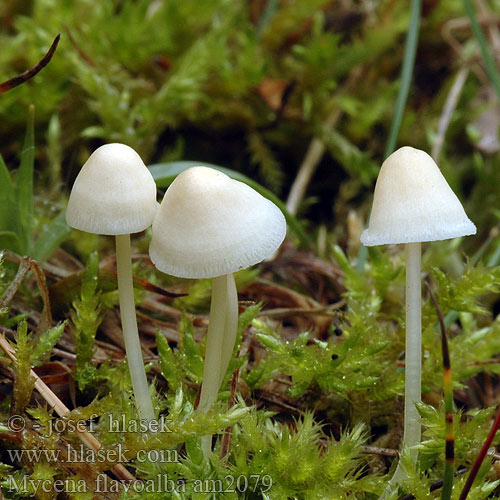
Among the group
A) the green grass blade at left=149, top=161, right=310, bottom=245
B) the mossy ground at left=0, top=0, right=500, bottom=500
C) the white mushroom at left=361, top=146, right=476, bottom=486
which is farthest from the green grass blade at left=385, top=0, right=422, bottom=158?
the white mushroom at left=361, top=146, right=476, bottom=486

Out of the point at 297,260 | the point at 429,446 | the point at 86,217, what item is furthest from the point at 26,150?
the point at 429,446

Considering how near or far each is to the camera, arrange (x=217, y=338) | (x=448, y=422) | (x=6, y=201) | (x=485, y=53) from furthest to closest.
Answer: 1. (x=485, y=53)
2. (x=6, y=201)
3. (x=217, y=338)
4. (x=448, y=422)

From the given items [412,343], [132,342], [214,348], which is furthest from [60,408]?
[412,343]

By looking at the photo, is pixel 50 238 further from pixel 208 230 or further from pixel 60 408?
pixel 208 230

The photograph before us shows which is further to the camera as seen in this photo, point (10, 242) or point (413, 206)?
point (10, 242)

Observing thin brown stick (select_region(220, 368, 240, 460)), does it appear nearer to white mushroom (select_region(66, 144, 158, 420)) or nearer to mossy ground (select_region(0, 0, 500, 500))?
mossy ground (select_region(0, 0, 500, 500))

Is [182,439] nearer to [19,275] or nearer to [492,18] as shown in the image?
[19,275]
